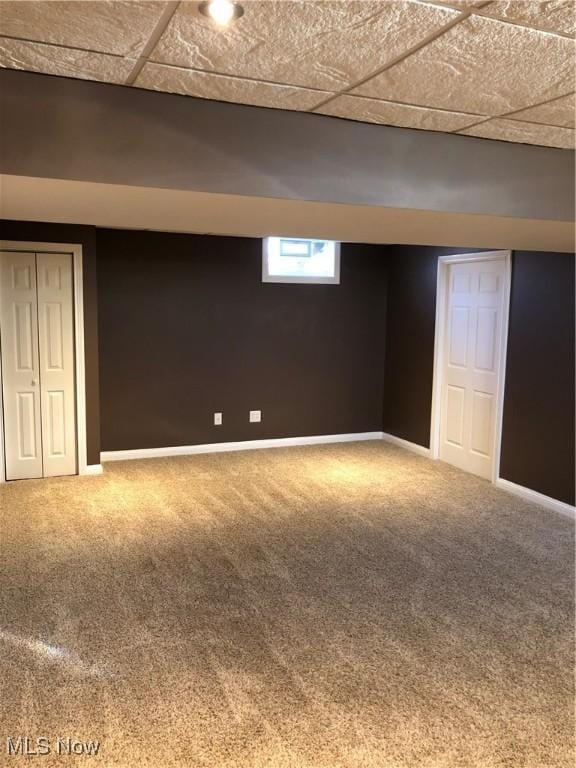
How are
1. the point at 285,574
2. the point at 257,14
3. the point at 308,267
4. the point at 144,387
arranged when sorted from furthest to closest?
the point at 308,267 → the point at 144,387 → the point at 285,574 → the point at 257,14

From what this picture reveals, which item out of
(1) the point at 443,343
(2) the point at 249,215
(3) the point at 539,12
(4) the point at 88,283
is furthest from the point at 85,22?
(1) the point at 443,343

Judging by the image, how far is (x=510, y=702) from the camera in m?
2.48

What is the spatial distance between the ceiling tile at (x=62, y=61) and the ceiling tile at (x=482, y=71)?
2.47ft

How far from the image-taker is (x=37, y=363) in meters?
5.09

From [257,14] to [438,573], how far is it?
307 cm

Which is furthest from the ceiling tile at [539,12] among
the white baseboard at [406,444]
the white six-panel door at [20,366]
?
the white baseboard at [406,444]

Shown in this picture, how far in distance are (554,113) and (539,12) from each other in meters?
0.85

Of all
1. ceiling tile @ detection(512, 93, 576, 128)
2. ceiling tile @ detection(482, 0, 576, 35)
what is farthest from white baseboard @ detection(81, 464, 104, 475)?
→ ceiling tile @ detection(482, 0, 576, 35)

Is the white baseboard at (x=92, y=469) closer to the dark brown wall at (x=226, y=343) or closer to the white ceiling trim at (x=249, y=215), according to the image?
the dark brown wall at (x=226, y=343)

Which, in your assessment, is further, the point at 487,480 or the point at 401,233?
the point at 487,480

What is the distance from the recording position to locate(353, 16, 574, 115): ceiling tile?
1.61 m

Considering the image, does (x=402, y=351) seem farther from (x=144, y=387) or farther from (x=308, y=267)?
(x=144, y=387)

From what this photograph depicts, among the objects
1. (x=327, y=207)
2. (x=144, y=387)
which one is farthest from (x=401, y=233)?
(x=144, y=387)

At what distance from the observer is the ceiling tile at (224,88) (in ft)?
6.13
